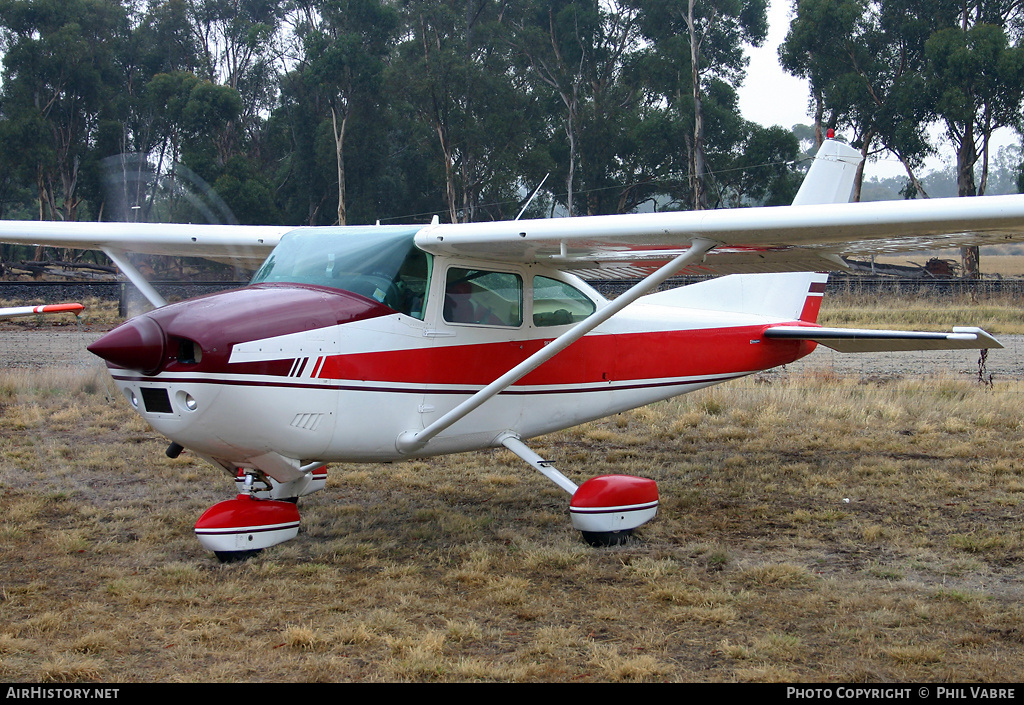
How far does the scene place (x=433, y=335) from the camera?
5.71 meters

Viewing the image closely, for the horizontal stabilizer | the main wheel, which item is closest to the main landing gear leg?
the main wheel

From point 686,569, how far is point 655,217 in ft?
7.22

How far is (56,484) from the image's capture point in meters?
7.48

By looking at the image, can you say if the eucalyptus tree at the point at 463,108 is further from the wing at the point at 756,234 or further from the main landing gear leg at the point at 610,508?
the main landing gear leg at the point at 610,508

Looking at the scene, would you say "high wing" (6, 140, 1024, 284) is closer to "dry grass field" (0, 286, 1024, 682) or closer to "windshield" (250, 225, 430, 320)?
"windshield" (250, 225, 430, 320)

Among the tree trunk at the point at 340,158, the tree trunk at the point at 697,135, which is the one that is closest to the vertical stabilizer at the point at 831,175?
the tree trunk at the point at 697,135

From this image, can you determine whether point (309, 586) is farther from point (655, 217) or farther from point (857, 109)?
point (857, 109)

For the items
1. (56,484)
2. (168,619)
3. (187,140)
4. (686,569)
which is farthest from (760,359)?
(187,140)

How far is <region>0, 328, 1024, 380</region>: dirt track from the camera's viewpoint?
14836 mm

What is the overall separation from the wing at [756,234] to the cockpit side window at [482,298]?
0.50ft

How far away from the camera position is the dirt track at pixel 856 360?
1484 cm

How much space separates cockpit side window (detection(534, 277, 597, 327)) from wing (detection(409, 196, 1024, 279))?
20cm

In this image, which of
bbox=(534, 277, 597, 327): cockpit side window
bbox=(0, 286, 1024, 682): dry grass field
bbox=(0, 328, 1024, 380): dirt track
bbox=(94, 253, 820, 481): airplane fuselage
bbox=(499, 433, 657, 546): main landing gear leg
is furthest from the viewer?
bbox=(0, 328, 1024, 380): dirt track

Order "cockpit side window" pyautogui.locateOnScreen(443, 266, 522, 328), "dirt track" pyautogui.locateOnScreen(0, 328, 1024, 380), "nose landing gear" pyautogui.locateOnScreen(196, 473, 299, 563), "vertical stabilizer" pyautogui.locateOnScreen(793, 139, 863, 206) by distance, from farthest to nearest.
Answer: "dirt track" pyautogui.locateOnScreen(0, 328, 1024, 380)
"vertical stabilizer" pyautogui.locateOnScreen(793, 139, 863, 206)
"cockpit side window" pyautogui.locateOnScreen(443, 266, 522, 328)
"nose landing gear" pyautogui.locateOnScreen(196, 473, 299, 563)
